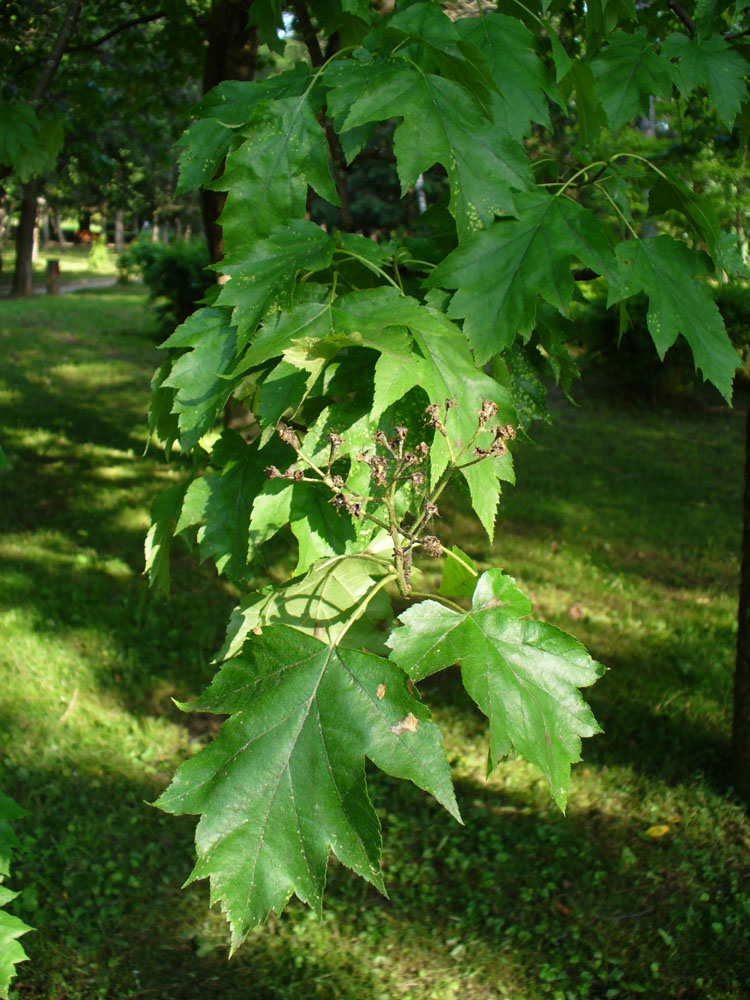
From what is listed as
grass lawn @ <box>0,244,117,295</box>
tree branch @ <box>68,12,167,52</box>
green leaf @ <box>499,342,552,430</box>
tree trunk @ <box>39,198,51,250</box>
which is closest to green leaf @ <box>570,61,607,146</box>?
green leaf @ <box>499,342,552,430</box>

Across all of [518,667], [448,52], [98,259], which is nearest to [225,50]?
[448,52]

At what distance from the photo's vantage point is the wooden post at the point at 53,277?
2464 centimetres

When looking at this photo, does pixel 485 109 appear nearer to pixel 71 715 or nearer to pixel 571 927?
pixel 571 927

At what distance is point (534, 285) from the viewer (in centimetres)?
157

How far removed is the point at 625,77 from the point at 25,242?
2298 centimetres

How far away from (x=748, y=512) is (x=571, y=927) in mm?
1996

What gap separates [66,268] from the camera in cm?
3794

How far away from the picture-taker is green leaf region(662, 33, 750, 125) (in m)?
2.10

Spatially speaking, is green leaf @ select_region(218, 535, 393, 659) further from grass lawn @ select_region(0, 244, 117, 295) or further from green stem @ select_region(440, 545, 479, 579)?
grass lawn @ select_region(0, 244, 117, 295)

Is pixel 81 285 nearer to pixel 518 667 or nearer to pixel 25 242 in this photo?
pixel 25 242

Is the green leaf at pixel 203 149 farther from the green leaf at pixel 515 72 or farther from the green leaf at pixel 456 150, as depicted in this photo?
the green leaf at pixel 515 72

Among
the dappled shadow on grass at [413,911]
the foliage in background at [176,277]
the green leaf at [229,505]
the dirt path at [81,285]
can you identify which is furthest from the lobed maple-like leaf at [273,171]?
the dirt path at [81,285]

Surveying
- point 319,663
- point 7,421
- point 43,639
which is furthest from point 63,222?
point 319,663

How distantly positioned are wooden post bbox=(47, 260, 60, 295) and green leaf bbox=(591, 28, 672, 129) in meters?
24.8
